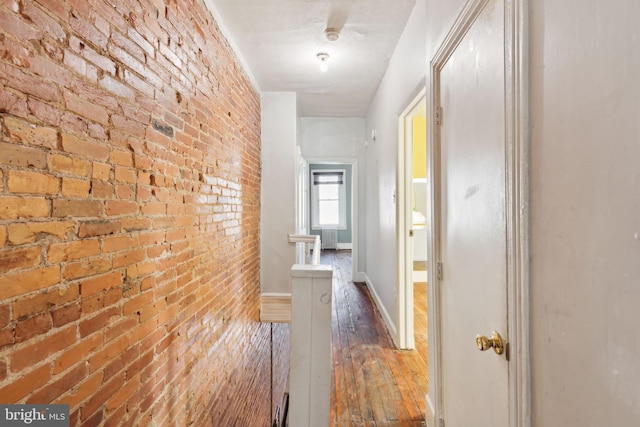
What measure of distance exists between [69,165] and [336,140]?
4.22 meters

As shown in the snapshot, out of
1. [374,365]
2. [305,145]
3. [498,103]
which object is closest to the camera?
[498,103]

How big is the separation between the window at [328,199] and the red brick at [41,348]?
776 cm

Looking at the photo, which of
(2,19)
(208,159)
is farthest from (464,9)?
(208,159)

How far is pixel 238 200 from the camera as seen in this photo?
2.87m

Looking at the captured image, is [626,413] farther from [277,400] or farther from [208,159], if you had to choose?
[277,400]

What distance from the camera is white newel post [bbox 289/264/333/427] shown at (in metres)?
0.76

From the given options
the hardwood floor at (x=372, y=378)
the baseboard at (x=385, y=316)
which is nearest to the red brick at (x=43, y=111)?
the hardwood floor at (x=372, y=378)

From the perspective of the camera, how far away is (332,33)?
2.35 meters

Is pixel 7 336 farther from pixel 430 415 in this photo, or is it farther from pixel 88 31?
pixel 430 415

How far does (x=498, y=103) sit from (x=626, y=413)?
2.65ft

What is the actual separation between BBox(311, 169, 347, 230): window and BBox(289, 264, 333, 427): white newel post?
7.89 m

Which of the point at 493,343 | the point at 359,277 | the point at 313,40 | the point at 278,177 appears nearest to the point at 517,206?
the point at 493,343

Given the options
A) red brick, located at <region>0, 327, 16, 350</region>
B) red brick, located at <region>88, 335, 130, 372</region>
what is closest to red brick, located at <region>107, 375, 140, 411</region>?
red brick, located at <region>88, 335, 130, 372</region>

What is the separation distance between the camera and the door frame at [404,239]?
2656 millimetres
